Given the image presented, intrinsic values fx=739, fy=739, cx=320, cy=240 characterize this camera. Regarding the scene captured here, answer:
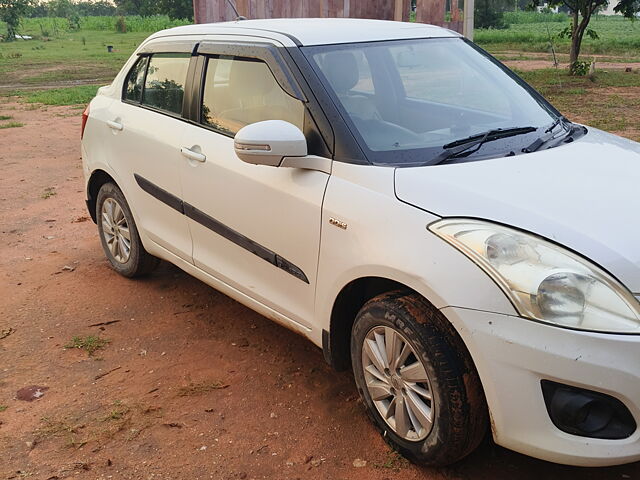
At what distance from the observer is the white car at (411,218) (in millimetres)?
2484

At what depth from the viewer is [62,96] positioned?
15.9 metres

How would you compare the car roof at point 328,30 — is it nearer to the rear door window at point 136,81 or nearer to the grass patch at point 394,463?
the rear door window at point 136,81

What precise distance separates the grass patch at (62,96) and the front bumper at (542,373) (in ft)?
46.0

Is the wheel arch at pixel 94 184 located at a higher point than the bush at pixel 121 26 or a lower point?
lower

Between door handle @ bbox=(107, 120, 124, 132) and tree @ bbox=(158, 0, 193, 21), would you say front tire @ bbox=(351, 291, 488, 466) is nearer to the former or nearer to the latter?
door handle @ bbox=(107, 120, 124, 132)

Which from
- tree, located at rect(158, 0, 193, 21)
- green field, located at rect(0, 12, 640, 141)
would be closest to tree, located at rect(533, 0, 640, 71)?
green field, located at rect(0, 12, 640, 141)

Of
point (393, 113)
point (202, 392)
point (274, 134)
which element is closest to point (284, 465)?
point (202, 392)

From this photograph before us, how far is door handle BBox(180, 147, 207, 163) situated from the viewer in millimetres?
3912

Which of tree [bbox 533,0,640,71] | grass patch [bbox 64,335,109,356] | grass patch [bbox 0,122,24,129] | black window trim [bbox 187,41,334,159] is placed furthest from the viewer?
tree [bbox 533,0,640,71]

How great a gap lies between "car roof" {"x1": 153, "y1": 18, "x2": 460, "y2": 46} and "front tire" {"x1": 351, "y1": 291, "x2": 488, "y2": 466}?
56.6 inches

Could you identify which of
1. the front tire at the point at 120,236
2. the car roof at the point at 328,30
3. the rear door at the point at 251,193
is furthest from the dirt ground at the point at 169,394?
the car roof at the point at 328,30

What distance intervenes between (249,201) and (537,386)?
5.51 ft

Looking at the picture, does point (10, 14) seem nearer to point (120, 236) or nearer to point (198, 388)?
point (120, 236)

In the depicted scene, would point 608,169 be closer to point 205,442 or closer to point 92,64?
point 205,442
